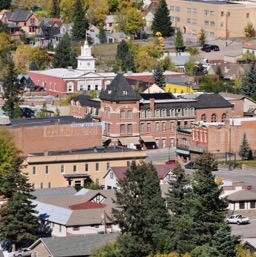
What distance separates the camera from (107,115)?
106m

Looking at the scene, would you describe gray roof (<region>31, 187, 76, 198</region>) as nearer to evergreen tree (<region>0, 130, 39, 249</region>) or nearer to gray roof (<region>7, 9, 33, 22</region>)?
evergreen tree (<region>0, 130, 39, 249</region>)

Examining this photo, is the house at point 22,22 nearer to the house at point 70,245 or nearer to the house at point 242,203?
the house at point 242,203

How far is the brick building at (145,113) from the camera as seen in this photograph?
348 ft

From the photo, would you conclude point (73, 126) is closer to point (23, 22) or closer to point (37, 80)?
point (37, 80)

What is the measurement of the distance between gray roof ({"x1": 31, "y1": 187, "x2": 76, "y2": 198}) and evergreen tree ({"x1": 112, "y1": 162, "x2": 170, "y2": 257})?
395 inches

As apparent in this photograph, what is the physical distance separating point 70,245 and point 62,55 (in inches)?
2518

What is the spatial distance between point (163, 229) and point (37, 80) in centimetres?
5738

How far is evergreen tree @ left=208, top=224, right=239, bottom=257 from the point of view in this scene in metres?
64.5

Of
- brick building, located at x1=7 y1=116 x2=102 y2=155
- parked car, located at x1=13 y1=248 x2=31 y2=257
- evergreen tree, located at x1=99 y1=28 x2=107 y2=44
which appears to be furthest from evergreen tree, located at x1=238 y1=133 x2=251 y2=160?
evergreen tree, located at x1=99 y1=28 x2=107 y2=44

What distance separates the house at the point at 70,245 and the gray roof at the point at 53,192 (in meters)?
11.0

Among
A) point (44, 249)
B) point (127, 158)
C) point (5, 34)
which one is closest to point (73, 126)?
point (127, 158)

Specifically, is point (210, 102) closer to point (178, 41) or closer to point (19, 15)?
point (178, 41)

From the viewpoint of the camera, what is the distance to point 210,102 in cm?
10888

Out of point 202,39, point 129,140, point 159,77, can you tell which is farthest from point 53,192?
point 202,39
